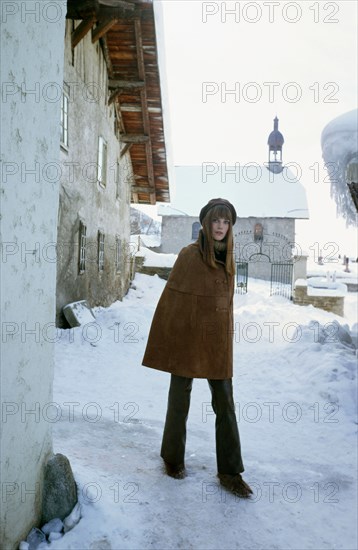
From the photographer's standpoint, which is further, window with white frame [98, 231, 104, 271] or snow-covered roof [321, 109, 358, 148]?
window with white frame [98, 231, 104, 271]

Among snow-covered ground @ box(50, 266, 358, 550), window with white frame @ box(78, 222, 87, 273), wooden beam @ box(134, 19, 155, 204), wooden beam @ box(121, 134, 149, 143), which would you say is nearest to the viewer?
snow-covered ground @ box(50, 266, 358, 550)

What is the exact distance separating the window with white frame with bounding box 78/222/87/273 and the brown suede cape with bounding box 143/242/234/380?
6.82 metres

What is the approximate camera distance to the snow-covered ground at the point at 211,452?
99.3 inches

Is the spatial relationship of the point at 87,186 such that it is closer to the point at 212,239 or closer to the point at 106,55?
the point at 106,55

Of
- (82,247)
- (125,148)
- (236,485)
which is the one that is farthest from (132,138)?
(236,485)

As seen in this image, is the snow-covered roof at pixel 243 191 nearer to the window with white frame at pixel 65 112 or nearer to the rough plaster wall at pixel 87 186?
the rough plaster wall at pixel 87 186

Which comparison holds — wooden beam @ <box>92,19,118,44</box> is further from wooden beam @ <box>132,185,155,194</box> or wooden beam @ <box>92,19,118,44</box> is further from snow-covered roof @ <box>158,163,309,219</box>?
snow-covered roof @ <box>158,163,309,219</box>

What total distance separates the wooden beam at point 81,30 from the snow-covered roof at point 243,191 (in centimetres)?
2373

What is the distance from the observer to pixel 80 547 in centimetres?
218

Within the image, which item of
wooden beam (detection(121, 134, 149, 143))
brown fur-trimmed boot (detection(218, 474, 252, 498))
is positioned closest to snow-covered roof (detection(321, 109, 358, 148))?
brown fur-trimmed boot (detection(218, 474, 252, 498))

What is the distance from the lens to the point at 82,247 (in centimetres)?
988

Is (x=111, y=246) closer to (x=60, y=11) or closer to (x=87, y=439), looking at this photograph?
(x=87, y=439)

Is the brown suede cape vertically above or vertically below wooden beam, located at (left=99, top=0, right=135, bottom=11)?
below

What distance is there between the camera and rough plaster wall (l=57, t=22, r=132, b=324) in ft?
28.5
